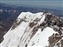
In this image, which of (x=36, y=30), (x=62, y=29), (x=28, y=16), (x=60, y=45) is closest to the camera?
(x=60, y=45)

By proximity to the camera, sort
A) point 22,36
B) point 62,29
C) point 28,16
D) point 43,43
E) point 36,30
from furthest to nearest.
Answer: point 28,16
point 22,36
point 36,30
point 62,29
point 43,43

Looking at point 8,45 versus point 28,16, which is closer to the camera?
point 8,45

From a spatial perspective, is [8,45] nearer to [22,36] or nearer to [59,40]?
[22,36]

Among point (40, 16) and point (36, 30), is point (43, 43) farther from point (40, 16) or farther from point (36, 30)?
point (40, 16)

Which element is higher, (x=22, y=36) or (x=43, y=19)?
(x=43, y=19)

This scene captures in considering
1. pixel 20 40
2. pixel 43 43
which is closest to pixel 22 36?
pixel 20 40

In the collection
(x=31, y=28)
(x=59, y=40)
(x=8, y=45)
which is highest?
(x=59, y=40)

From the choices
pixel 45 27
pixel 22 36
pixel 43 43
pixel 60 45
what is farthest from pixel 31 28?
pixel 60 45
